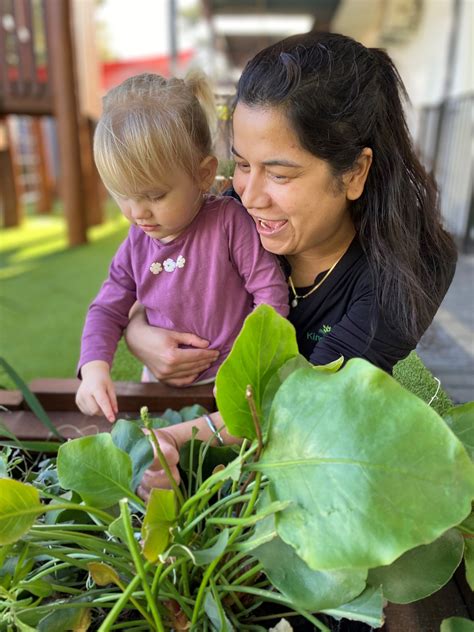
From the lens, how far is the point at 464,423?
479 millimetres

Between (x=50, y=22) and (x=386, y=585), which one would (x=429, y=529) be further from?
(x=50, y=22)

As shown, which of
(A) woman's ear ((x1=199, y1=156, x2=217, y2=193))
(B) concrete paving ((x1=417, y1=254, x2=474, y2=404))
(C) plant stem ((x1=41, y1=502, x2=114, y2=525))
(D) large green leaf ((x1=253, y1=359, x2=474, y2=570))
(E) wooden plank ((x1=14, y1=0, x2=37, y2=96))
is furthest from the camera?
(E) wooden plank ((x1=14, y1=0, x2=37, y2=96))

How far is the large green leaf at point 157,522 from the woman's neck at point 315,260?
0.47 meters

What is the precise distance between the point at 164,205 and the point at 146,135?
0.28 ft

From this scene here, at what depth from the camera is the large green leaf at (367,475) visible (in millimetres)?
334

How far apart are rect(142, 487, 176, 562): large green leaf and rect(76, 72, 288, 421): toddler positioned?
0.34 metres

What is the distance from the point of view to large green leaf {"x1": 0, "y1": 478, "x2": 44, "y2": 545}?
41 cm

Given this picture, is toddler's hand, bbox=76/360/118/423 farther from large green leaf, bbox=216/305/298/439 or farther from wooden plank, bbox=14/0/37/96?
wooden plank, bbox=14/0/37/96

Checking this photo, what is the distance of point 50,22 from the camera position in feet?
9.39

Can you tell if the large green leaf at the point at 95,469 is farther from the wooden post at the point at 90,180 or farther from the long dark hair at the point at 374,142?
the wooden post at the point at 90,180

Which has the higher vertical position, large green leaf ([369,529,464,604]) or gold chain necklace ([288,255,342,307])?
gold chain necklace ([288,255,342,307])

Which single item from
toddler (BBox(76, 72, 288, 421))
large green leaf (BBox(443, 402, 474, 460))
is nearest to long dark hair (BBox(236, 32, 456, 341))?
toddler (BBox(76, 72, 288, 421))

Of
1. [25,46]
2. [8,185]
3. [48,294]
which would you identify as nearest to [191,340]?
[48,294]

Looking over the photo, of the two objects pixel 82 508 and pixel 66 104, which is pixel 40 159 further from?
pixel 82 508
